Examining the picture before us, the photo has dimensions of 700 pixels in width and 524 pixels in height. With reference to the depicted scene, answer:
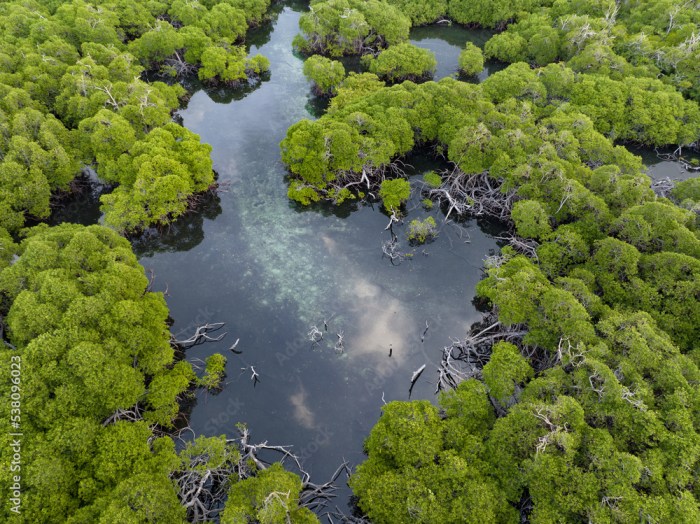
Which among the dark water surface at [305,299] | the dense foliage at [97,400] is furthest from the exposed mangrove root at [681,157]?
the dense foliage at [97,400]

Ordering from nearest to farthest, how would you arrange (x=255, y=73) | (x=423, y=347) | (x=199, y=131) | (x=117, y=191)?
(x=423, y=347), (x=117, y=191), (x=199, y=131), (x=255, y=73)

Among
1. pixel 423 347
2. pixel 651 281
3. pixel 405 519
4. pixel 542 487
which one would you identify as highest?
pixel 651 281

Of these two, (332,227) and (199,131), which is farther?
(199,131)

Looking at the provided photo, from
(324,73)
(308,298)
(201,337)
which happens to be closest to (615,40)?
(324,73)

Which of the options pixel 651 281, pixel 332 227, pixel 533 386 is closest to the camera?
pixel 533 386

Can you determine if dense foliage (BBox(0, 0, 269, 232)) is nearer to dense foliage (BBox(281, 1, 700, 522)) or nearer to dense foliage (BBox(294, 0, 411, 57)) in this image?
dense foliage (BBox(294, 0, 411, 57))

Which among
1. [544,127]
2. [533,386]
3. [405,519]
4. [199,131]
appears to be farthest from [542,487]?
[199,131]

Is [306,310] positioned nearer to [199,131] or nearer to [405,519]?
[405,519]
